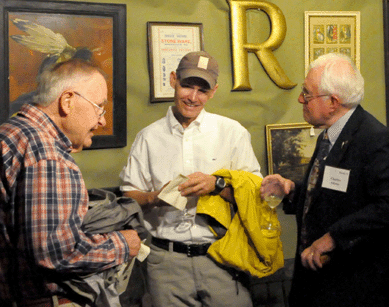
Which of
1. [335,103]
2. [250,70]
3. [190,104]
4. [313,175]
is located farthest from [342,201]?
[250,70]

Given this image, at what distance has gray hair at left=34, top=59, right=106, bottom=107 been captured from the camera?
4.85 ft

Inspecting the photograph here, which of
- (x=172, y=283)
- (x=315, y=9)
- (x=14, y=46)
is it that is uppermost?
(x=315, y=9)

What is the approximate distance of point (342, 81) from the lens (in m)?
1.96

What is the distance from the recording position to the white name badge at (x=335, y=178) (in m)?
1.85

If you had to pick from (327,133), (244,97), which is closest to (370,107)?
(244,97)

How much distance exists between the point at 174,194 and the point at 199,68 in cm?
71

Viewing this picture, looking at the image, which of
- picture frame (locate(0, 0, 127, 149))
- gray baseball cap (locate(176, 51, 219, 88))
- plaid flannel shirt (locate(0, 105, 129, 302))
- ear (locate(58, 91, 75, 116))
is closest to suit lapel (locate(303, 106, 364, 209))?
gray baseball cap (locate(176, 51, 219, 88))

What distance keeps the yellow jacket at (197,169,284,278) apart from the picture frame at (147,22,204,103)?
0.89m

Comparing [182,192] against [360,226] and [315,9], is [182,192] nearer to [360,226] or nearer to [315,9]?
[360,226]

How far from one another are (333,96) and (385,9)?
1.80 meters

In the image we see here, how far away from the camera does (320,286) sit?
1957 millimetres

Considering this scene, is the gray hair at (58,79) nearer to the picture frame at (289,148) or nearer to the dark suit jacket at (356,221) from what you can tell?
the dark suit jacket at (356,221)

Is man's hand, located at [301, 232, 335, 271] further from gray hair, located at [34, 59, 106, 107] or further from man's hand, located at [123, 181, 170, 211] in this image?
gray hair, located at [34, 59, 106, 107]

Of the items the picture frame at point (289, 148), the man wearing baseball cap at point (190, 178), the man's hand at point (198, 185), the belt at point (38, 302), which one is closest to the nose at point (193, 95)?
the man wearing baseball cap at point (190, 178)
